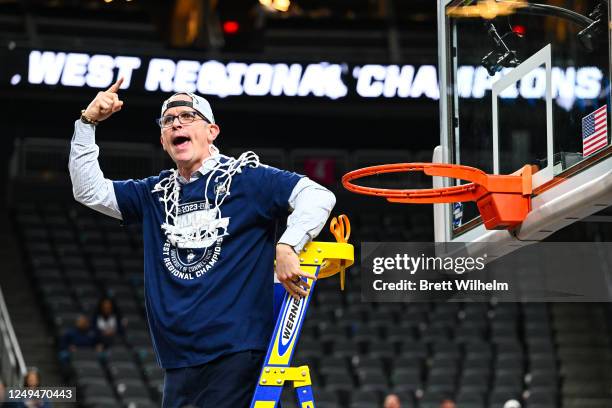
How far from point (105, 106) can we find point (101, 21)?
61.5ft

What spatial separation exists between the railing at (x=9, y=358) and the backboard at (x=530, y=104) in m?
7.86

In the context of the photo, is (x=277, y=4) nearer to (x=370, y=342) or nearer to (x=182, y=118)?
(x=370, y=342)

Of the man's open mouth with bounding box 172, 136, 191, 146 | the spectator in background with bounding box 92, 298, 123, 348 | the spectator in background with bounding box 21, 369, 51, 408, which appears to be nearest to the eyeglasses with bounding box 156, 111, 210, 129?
the man's open mouth with bounding box 172, 136, 191, 146

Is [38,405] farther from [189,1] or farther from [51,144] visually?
[189,1]

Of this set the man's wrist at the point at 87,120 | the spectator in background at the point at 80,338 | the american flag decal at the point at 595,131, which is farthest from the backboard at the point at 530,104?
the spectator in background at the point at 80,338

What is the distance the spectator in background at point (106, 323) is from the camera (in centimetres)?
1575

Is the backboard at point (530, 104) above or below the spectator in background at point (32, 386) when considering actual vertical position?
above

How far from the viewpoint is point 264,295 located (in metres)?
4.20

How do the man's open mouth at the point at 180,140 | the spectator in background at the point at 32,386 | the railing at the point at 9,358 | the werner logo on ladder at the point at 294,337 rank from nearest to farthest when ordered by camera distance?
the werner logo on ladder at the point at 294,337 < the man's open mouth at the point at 180,140 < the spectator in background at the point at 32,386 < the railing at the point at 9,358

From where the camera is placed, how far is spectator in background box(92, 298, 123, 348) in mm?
15750

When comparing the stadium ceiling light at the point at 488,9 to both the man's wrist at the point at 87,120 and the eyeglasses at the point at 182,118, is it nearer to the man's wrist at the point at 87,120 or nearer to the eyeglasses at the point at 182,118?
the eyeglasses at the point at 182,118

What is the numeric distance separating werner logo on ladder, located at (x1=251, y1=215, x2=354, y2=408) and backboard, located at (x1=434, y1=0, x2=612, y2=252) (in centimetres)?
156

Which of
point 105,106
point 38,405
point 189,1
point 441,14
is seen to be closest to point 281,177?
point 105,106

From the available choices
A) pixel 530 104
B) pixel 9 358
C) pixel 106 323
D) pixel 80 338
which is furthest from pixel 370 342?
pixel 530 104
